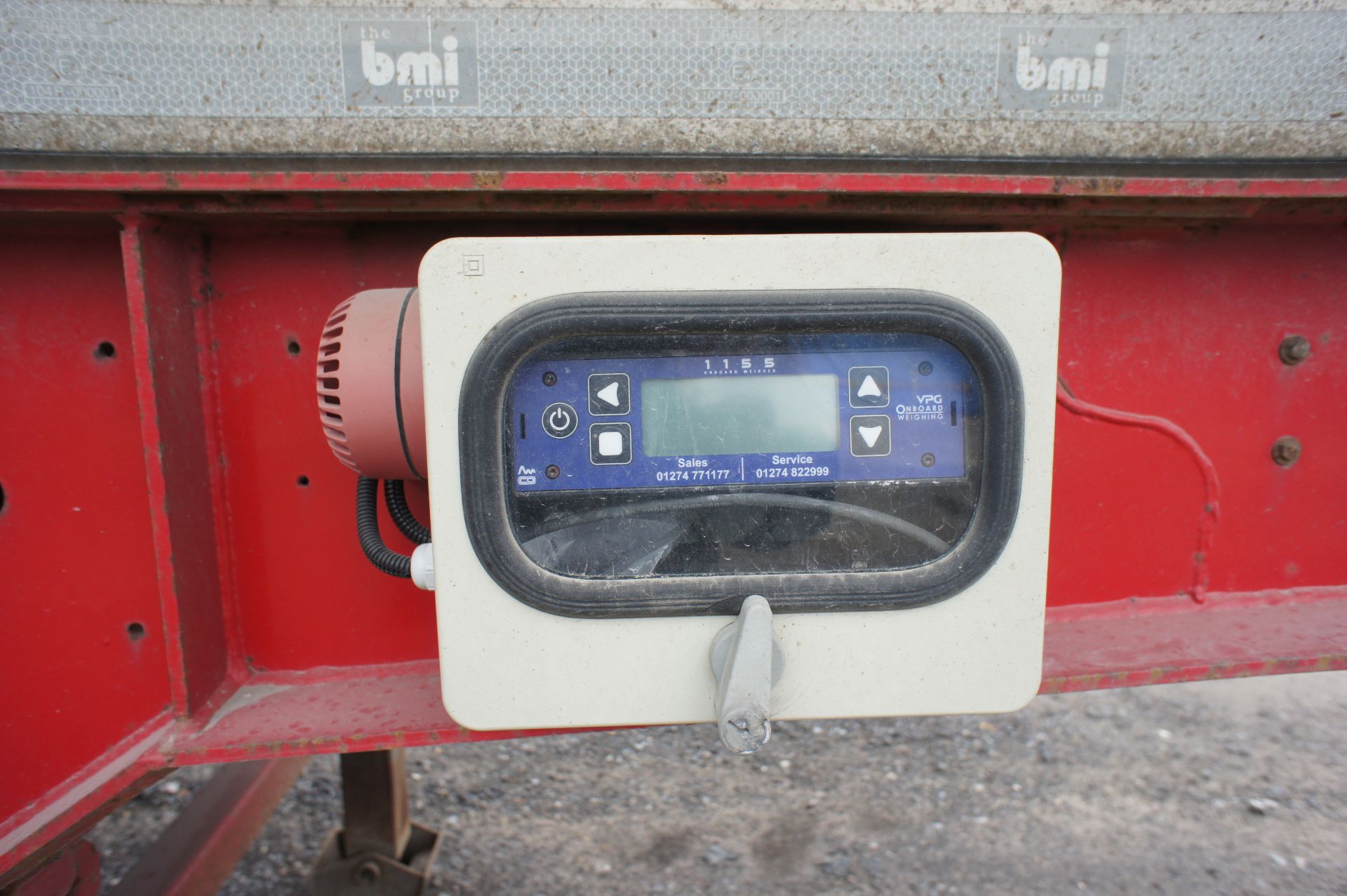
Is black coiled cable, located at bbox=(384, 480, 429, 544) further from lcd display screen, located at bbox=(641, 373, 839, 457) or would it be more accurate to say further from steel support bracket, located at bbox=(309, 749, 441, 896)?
steel support bracket, located at bbox=(309, 749, 441, 896)

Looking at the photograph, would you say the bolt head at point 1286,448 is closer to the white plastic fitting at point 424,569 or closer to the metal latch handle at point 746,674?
the metal latch handle at point 746,674

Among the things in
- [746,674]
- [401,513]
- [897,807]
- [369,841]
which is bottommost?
[897,807]

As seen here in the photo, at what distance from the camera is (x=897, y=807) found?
1959 mm

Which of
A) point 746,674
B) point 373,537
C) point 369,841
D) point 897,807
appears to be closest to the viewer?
point 746,674

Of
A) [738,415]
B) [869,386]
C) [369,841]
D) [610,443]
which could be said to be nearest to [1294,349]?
[869,386]

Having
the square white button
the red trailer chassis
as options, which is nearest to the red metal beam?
the red trailer chassis

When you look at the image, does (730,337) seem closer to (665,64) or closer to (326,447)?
(665,64)

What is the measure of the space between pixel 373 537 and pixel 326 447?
14cm

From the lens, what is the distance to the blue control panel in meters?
0.75

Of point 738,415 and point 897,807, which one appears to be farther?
point 897,807

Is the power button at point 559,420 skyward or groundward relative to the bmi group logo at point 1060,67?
groundward

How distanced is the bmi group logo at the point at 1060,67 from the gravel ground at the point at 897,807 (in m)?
1.56

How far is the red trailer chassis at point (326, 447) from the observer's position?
82cm

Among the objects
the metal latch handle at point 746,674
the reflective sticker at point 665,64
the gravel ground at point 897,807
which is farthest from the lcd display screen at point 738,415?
the gravel ground at point 897,807
